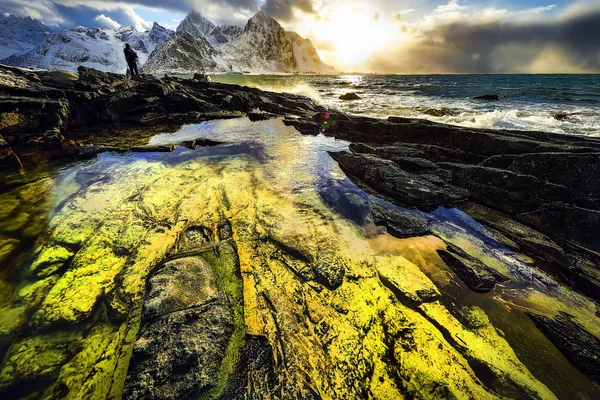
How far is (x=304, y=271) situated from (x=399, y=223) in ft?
10.3

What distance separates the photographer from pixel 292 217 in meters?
6.32

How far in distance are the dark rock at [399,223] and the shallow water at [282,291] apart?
0.82ft

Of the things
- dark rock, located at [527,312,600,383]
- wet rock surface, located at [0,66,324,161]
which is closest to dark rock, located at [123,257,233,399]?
dark rock, located at [527,312,600,383]

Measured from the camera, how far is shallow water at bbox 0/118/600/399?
10.0 feet

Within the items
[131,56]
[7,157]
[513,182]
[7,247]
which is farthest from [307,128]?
[131,56]

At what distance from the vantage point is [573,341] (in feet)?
11.5

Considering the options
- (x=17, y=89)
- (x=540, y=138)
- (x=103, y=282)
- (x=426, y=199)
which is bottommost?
(x=103, y=282)

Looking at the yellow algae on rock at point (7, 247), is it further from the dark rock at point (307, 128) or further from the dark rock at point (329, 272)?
the dark rock at point (307, 128)

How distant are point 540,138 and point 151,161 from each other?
18010mm

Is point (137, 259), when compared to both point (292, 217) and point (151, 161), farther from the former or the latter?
point (151, 161)

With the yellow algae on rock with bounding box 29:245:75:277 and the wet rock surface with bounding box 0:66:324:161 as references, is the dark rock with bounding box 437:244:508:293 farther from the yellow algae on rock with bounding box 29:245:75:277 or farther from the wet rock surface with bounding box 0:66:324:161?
the wet rock surface with bounding box 0:66:324:161

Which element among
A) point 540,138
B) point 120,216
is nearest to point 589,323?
point 120,216

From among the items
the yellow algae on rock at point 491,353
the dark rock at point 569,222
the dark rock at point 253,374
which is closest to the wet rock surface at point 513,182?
the dark rock at point 569,222

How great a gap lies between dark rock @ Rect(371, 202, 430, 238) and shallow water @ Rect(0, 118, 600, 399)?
25 centimetres
